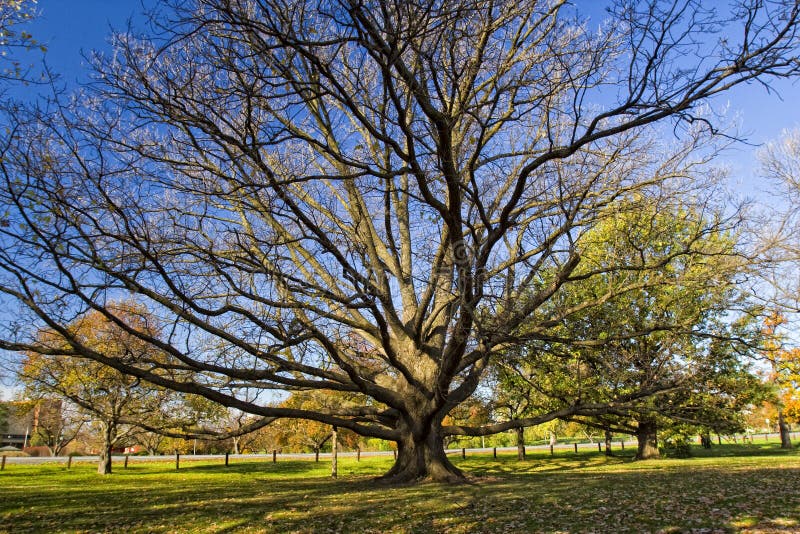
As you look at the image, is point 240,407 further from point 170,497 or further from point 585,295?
point 585,295

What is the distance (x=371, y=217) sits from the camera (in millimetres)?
15203

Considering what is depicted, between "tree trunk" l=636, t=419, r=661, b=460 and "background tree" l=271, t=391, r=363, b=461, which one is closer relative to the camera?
"tree trunk" l=636, t=419, r=661, b=460

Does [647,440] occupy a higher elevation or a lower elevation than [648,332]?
lower

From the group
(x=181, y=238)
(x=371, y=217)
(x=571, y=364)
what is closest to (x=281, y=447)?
(x=571, y=364)

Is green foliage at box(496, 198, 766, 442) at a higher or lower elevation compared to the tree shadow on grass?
higher

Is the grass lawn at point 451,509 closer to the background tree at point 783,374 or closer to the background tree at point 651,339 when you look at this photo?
the background tree at point 651,339

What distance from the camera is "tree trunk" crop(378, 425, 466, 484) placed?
42.0 ft

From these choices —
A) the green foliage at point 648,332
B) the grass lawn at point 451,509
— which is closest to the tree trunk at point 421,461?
the grass lawn at point 451,509

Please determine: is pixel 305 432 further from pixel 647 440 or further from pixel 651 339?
pixel 651 339

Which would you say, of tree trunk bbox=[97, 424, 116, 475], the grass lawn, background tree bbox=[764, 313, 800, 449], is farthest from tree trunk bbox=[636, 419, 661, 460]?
tree trunk bbox=[97, 424, 116, 475]

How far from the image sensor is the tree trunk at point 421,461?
12.8m

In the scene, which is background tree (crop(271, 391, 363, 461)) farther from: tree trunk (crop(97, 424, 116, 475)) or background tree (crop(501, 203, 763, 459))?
background tree (crop(501, 203, 763, 459))

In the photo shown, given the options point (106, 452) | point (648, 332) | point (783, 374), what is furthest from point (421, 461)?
point (783, 374)

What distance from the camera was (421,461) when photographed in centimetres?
1300
